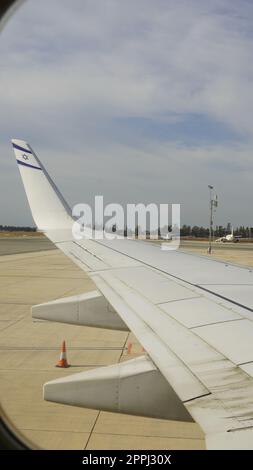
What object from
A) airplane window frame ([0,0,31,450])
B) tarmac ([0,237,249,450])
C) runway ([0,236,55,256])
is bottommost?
tarmac ([0,237,249,450])

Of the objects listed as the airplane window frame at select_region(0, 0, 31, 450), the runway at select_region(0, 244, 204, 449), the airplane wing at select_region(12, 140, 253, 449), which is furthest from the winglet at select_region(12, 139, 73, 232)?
the airplane window frame at select_region(0, 0, 31, 450)

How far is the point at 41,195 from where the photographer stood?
700cm

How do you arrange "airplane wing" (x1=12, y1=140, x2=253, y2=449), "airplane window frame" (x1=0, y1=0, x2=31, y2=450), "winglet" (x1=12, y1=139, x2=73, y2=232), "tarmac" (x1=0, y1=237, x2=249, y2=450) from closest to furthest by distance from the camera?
"airplane wing" (x1=12, y1=140, x2=253, y2=449)
"airplane window frame" (x1=0, y1=0, x2=31, y2=450)
"tarmac" (x1=0, y1=237, x2=249, y2=450)
"winglet" (x1=12, y1=139, x2=73, y2=232)

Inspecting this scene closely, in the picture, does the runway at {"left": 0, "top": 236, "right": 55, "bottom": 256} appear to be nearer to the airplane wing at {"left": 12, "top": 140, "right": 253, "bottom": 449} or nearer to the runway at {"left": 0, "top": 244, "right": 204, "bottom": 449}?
the runway at {"left": 0, "top": 244, "right": 204, "bottom": 449}

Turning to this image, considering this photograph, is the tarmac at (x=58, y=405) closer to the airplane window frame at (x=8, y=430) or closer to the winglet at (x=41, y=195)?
the airplane window frame at (x=8, y=430)

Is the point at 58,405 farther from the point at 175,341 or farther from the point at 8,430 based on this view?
the point at 175,341

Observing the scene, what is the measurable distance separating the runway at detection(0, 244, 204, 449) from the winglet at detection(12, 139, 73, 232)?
2.34 meters

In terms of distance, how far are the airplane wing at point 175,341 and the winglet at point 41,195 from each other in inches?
14.5

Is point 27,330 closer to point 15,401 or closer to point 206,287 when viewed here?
point 15,401

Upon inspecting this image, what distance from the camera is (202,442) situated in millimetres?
4688

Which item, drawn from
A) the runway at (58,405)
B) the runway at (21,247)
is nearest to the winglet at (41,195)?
the runway at (58,405)

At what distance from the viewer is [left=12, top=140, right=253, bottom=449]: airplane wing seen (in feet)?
6.75

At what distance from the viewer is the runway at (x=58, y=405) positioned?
4.62m
